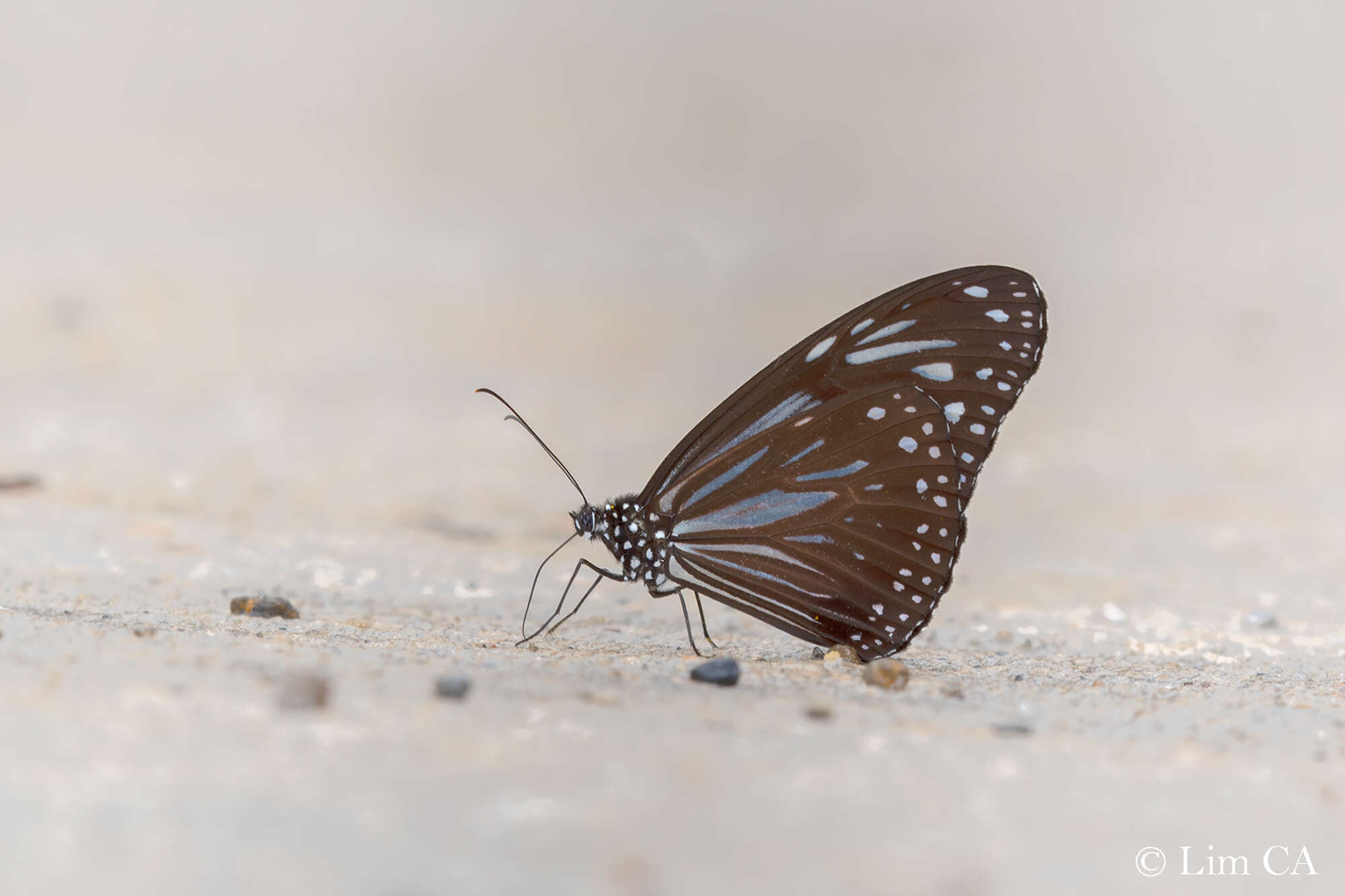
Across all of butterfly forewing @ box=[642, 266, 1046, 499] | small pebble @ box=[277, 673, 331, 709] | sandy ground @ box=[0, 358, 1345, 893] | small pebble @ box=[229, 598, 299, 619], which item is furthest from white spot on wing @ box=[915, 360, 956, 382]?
small pebble @ box=[229, 598, 299, 619]

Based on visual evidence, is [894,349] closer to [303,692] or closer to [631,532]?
[631,532]

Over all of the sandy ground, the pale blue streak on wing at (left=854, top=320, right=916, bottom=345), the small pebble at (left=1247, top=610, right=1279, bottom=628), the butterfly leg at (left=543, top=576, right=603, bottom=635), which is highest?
the pale blue streak on wing at (left=854, top=320, right=916, bottom=345)

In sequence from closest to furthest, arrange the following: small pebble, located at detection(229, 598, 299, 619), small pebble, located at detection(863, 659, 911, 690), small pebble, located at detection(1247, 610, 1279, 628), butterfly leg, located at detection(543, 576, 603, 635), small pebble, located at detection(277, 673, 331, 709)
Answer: small pebble, located at detection(277, 673, 331, 709) < small pebble, located at detection(863, 659, 911, 690) < butterfly leg, located at detection(543, 576, 603, 635) < small pebble, located at detection(229, 598, 299, 619) < small pebble, located at detection(1247, 610, 1279, 628)

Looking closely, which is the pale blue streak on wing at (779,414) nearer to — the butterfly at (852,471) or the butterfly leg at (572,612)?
the butterfly at (852,471)

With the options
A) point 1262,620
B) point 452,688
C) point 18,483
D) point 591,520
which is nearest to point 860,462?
point 591,520

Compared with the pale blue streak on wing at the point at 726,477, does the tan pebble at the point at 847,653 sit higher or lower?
lower

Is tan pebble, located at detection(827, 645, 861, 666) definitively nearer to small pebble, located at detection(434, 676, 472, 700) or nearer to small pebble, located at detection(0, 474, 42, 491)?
small pebble, located at detection(434, 676, 472, 700)

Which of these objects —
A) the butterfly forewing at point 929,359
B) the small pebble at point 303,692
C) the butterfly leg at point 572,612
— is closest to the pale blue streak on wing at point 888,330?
the butterfly forewing at point 929,359
